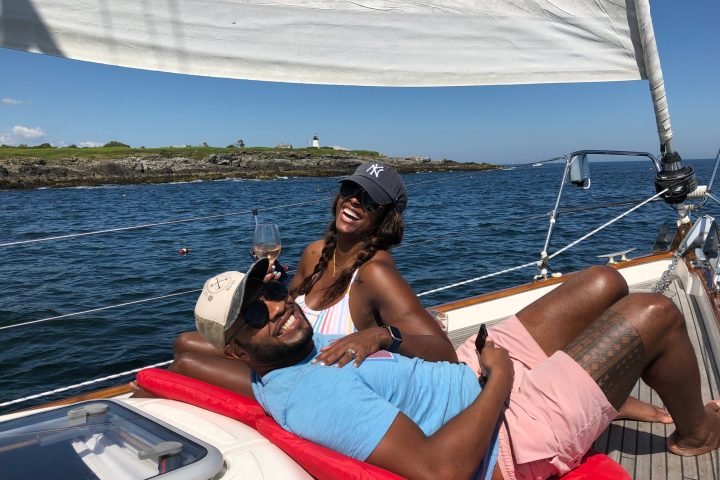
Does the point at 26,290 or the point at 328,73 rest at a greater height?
the point at 328,73

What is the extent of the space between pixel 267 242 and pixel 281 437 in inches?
58.4

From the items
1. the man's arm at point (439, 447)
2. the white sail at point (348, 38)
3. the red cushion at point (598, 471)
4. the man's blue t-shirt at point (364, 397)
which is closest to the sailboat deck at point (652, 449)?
the red cushion at point (598, 471)

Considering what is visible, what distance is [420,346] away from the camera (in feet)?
5.76

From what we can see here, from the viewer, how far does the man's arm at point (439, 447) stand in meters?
1.30

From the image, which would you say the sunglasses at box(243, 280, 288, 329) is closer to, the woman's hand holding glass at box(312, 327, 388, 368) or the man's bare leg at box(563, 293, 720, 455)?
the woman's hand holding glass at box(312, 327, 388, 368)

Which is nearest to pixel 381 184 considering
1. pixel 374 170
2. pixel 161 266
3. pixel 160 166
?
pixel 374 170

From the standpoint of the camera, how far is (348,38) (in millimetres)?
2248

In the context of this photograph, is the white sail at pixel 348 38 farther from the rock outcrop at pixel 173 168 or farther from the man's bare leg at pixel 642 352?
the rock outcrop at pixel 173 168

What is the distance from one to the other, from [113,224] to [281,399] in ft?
61.6

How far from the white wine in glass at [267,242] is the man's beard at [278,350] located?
4.00 ft

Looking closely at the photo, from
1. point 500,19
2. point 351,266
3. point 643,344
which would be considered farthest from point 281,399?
point 500,19

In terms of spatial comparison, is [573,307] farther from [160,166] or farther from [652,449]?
[160,166]

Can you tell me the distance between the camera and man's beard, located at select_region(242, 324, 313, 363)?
1.53m

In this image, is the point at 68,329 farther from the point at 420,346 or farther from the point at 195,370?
the point at 420,346
